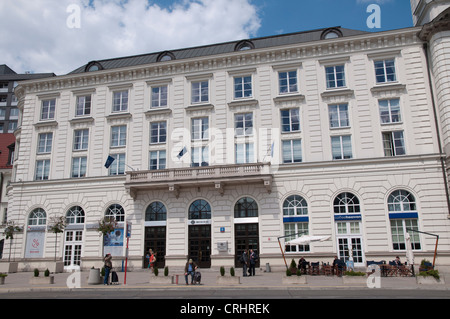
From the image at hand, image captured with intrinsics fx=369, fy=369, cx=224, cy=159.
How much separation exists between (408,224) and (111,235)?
2651cm

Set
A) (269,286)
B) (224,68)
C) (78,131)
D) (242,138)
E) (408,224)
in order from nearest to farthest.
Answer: (269,286)
(408,224)
(242,138)
(224,68)
(78,131)

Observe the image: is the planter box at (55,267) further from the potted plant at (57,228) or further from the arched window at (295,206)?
the arched window at (295,206)

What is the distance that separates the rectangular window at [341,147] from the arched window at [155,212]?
16526 millimetres

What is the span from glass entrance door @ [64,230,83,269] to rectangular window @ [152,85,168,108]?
14904 mm

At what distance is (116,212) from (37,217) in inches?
360

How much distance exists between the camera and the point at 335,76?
34438 millimetres

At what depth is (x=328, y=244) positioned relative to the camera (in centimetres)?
3073

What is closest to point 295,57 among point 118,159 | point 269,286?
point 118,159

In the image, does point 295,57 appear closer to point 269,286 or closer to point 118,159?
point 118,159

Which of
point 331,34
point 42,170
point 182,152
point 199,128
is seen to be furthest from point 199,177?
point 331,34

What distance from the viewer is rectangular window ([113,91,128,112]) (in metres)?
38.9

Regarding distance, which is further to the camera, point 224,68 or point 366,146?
point 224,68

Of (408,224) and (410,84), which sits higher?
(410,84)

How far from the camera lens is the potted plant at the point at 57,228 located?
3366 cm
